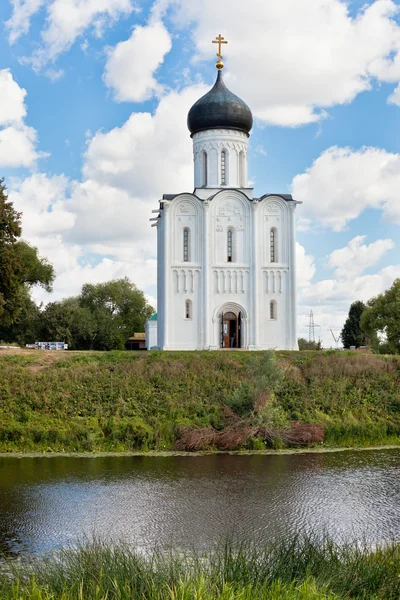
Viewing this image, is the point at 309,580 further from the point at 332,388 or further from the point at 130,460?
the point at 332,388

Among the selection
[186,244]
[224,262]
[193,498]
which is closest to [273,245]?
[224,262]

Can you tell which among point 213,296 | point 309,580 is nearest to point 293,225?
point 213,296

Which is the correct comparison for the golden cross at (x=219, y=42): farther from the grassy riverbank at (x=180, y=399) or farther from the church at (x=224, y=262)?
the grassy riverbank at (x=180, y=399)

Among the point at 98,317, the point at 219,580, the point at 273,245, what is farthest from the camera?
the point at 98,317

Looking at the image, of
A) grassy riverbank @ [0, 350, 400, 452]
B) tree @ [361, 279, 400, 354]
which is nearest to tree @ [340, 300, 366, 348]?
tree @ [361, 279, 400, 354]

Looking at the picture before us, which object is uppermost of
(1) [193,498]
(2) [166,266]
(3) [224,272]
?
(2) [166,266]

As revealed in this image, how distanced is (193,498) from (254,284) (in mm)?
21090

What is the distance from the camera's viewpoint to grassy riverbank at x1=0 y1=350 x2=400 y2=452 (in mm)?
23609

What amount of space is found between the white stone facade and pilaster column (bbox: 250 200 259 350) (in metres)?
0.05

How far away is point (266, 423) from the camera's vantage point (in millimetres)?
24031

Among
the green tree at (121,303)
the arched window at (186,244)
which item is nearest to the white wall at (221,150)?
the arched window at (186,244)

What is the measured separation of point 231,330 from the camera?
36.7 meters

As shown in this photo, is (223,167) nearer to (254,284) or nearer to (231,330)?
(254,284)

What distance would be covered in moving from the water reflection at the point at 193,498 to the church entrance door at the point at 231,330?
48.7 feet
